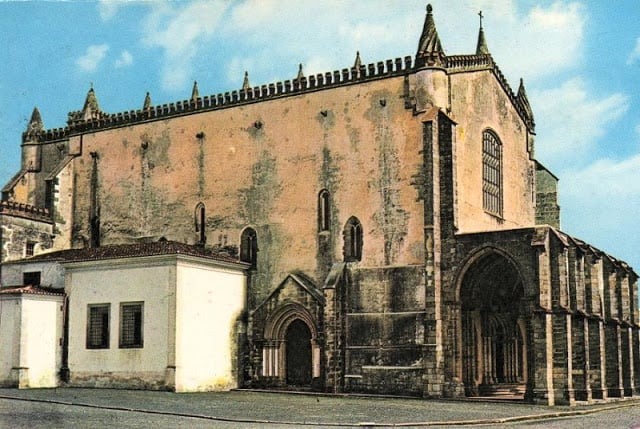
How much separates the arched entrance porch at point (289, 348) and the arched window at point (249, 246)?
10.4 feet

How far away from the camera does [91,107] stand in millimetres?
50562

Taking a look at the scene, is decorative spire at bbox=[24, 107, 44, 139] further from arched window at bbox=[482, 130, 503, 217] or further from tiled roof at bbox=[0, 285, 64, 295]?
arched window at bbox=[482, 130, 503, 217]

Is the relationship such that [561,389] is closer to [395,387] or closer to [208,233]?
[395,387]

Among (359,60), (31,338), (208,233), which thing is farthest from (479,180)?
(31,338)

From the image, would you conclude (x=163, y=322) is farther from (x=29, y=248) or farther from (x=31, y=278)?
(x=29, y=248)

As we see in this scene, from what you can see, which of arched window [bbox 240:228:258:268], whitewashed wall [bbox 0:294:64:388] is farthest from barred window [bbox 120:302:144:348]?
arched window [bbox 240:228:258:268]

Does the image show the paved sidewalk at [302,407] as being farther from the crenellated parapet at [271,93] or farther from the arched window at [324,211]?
the crenellated parapet at [271,93]

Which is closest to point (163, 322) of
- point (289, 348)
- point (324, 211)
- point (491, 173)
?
point (289, 348)

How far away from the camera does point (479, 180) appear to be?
41125mm

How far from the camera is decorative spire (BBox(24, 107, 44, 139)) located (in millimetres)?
51562

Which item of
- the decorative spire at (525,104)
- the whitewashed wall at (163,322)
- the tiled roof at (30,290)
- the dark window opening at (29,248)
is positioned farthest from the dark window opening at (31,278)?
the decorative spire at (525,104)

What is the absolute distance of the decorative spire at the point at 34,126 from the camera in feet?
169

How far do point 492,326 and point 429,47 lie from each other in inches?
506

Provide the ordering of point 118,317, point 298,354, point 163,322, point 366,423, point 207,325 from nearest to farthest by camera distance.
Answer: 1. point 366,423
2. point 163,322
3. point 118,317
4. point 207,325
5. point 298,354
